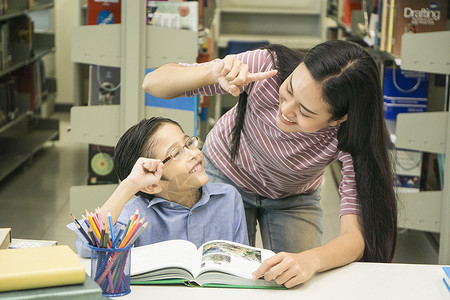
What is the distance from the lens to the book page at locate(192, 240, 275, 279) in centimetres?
147

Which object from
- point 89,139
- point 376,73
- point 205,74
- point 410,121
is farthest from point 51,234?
point 376,73

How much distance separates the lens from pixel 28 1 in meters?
5.25

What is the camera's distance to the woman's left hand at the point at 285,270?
146 cm

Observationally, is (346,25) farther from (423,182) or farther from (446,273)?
(446,273)

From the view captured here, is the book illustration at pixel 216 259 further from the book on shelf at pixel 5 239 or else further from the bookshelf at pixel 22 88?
the bookshelf at pixel 22 88

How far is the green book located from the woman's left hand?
37 centimetres

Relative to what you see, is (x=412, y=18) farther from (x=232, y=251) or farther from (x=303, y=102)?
(x=232, y=251)

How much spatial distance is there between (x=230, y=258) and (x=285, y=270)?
13cm

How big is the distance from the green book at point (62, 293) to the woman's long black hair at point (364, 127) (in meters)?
0.72

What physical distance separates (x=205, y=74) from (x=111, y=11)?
165 cm

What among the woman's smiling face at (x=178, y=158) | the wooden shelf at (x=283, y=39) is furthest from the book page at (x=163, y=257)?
the wooden shelf at (x=283, y=39)

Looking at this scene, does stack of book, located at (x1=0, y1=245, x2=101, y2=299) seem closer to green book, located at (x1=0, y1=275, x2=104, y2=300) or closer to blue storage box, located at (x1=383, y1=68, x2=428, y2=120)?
green book, located at (x1=0, y1=275, x2=104, y2=300)

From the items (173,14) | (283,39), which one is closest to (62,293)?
(173,14)

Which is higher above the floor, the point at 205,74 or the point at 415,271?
the point at 205,74
